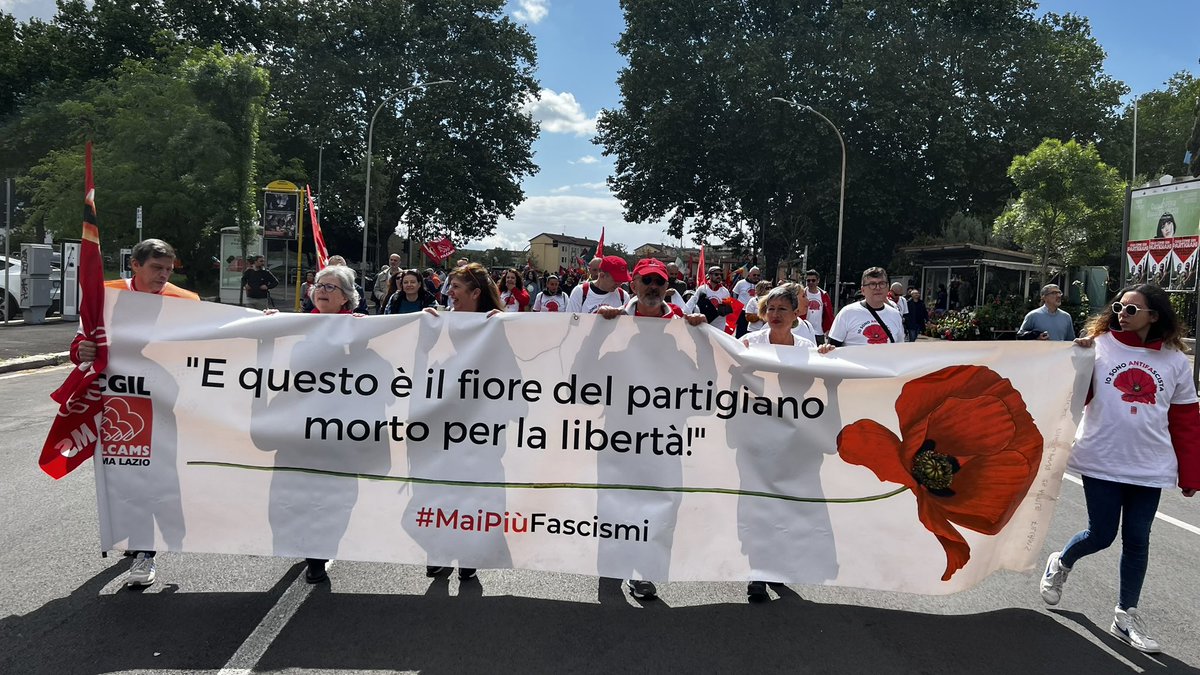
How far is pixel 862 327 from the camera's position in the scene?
599 centimetres

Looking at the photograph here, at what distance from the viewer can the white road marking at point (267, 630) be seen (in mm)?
3338

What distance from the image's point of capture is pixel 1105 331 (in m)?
4.14

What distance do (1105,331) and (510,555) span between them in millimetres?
3082

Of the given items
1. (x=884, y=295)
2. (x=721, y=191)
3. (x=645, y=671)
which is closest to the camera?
(x=645, y=671)

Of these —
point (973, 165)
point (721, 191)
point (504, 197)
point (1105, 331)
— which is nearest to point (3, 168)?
point (504, 197)

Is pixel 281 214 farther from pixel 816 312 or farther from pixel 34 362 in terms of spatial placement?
pixel 816 312

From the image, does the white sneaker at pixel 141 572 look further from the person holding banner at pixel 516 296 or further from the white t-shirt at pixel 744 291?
the white t-shirt at pixel 744 291

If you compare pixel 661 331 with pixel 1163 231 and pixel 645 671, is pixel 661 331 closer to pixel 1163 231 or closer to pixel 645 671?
pixel 645 671

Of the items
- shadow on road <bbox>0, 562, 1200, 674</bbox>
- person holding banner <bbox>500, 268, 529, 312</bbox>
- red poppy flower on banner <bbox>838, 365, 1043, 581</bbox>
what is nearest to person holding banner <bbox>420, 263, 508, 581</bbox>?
shadow on road <bbox>0, 562, 1200, 674</bbox>

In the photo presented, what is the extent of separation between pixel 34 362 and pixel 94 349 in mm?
10628

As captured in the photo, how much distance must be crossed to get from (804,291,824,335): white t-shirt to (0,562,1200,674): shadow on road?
25.8ft

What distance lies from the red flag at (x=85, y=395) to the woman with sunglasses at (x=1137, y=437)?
184 inches

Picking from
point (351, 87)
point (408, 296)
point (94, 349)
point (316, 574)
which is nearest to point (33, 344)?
point (408, 296)

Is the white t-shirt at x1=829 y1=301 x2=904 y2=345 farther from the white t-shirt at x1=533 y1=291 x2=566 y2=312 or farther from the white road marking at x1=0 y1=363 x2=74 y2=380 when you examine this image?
the white road marking at x1=0 y1=363 x2=74 y2=380
